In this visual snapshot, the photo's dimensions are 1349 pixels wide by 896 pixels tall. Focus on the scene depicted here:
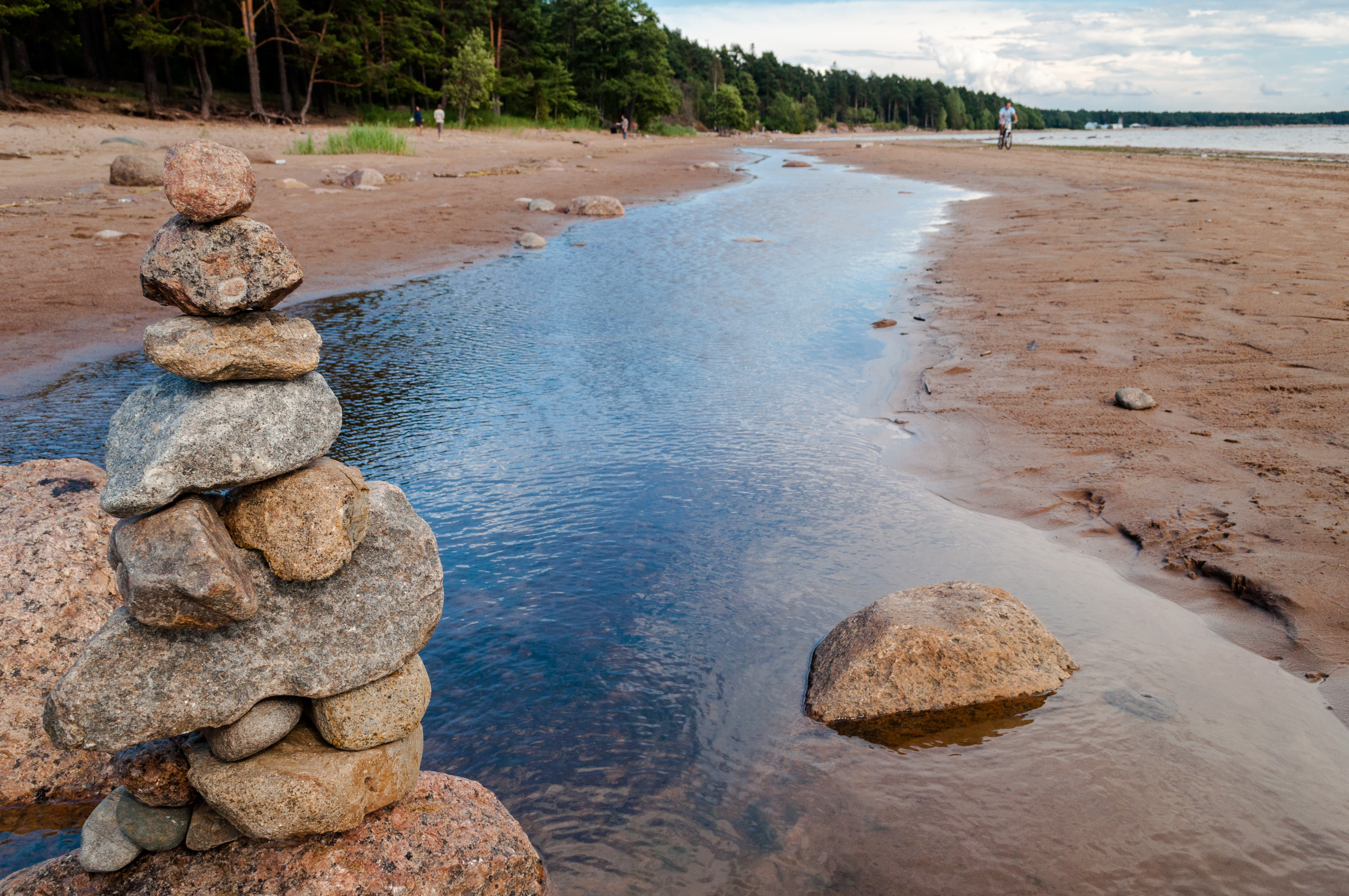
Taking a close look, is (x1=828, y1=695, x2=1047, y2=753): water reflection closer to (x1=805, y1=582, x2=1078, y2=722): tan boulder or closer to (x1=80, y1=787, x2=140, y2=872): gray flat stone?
(x1=805, y1=582, x2=1078, y2=722): tan boulder

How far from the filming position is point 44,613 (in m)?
4.20

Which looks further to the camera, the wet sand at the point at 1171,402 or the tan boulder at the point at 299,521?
the wet sand at the point at 1171,402

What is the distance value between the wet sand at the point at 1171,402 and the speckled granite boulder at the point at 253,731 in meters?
5.44

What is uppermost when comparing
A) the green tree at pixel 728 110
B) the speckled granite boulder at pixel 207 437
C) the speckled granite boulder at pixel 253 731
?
the green tree at pixel 728 110

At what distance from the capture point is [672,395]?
406 inches

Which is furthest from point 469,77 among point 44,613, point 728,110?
point 728,110

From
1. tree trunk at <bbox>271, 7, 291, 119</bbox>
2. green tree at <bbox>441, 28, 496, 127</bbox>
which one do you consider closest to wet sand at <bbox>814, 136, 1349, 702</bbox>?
tree trunk at <bbox>271, 7, 291, 119</bbox>

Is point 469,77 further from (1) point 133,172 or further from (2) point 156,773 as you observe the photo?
(2) point 156,773

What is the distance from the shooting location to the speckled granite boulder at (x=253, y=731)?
3186 mm

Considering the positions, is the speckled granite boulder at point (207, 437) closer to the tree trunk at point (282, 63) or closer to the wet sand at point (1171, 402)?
the wet sand at point (1171, 402)

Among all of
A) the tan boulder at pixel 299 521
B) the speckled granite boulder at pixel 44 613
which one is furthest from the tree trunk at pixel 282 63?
the tan boulder at pixel 299 521

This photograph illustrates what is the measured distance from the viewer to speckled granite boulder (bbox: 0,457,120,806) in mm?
3984

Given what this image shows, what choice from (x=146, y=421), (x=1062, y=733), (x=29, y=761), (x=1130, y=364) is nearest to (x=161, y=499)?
(x=146, y=421)

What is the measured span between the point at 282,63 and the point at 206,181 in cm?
5189
